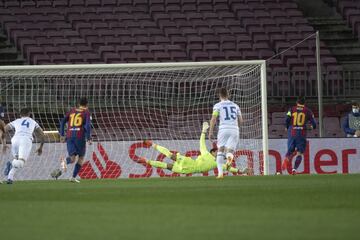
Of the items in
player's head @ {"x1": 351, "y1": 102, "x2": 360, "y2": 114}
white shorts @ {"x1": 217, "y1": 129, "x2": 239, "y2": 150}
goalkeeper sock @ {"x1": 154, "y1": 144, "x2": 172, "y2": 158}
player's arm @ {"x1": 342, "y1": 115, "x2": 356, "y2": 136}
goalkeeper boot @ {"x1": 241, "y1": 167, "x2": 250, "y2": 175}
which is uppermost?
player's head @ {"x1": 351, "y1": 102, "x2": 360, "y2": 114}

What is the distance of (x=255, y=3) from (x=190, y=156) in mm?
11362

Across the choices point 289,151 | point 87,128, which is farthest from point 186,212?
point 289,151

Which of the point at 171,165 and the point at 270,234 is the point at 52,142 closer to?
the point at 171,165

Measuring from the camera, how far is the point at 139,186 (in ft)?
58.7

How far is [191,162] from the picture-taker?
24.0 m

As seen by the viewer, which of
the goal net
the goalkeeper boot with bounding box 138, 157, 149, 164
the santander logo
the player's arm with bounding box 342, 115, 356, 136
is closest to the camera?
the goalkeeper boot with bounding box 138, 157, 149, 164

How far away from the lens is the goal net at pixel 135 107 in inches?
1001

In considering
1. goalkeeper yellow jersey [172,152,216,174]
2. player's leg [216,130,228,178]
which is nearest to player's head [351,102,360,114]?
goalkeeper yellow jersey [172,152,216,174]

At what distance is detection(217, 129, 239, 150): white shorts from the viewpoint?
68.8ft

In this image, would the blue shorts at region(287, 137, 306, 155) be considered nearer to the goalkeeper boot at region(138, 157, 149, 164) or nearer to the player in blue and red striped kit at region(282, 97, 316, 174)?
the player in blue and red striped kit at region(282, 97, 316, 174)

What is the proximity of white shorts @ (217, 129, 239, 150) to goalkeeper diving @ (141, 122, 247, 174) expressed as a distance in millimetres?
2162

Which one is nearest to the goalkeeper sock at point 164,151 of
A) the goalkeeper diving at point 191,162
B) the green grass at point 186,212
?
the goalkeeper diving at point 191,162

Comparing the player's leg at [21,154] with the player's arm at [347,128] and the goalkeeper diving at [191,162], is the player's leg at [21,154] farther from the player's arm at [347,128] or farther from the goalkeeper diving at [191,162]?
the player's arm at [347,128]

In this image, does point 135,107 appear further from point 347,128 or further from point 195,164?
point 347,128
